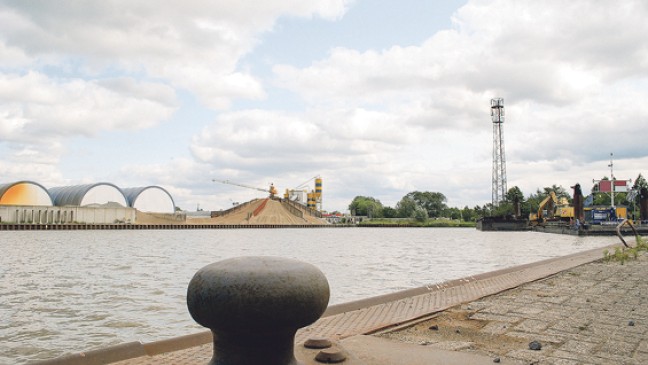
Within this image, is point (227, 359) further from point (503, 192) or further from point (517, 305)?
point (503, 192)

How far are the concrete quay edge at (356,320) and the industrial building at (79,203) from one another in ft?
264

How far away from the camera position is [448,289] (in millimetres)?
8852

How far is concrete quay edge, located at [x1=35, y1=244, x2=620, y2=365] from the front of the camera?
438cm

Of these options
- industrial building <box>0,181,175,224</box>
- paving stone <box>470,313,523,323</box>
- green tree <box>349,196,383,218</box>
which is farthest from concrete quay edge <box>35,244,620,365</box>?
green tree <box>349,196,383,218</box>

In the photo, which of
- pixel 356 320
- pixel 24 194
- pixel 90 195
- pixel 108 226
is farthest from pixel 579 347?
pixel 90 195

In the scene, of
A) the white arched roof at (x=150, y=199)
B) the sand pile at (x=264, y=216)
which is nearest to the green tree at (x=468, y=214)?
the sand pile at (x=264, y=216)

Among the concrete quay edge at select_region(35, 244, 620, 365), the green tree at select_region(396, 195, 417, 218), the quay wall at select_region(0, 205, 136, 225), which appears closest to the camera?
the concrete quay edge at select_region(35, 244, 620, 365)

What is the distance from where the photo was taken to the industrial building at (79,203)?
77.1 meters

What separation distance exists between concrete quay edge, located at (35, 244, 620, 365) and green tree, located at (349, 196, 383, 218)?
169m

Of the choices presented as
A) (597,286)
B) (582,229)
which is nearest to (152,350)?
(597,286)

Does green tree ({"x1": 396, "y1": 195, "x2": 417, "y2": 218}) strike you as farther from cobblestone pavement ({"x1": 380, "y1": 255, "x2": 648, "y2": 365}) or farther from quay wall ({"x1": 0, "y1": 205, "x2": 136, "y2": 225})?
cobblestone pavement ({"x1": 380, "y1": 255, "x2": 648, "y2": 365})

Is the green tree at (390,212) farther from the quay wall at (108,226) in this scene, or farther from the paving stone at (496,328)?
the paving stone at (496,328)

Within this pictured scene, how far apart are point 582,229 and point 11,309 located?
169ft

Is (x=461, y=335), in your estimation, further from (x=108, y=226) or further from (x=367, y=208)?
(x=367, y=208)
